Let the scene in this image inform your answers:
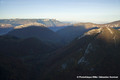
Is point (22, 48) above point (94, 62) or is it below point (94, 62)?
below

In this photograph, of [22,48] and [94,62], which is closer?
→ [94,62]

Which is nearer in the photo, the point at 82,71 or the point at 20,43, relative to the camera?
the point at 82,71

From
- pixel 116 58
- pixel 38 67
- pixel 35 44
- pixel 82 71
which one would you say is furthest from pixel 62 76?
A: pixel 35 44

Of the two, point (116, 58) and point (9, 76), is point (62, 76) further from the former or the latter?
point (116, 58)

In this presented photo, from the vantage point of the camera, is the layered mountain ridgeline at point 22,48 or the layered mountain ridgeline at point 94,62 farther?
the layered mountain ridgeline at point 22,48

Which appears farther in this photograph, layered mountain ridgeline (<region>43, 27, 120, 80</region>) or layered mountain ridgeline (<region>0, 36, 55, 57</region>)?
layered mountain ridgeline (<region>0, 36, 55, 57</region>)

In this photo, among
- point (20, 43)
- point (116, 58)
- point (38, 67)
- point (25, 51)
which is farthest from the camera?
point (20, 43)

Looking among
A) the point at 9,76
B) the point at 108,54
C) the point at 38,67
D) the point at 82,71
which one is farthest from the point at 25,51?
the point at 108,54

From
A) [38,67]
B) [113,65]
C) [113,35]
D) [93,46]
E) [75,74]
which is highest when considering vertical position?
[113,35]

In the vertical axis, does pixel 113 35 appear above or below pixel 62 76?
above

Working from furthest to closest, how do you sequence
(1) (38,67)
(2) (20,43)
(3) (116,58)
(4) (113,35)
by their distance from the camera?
1. (2) (20,43)
2. (4) (113,35)
3. (1) (38,67)
4. (3) (116,58)
